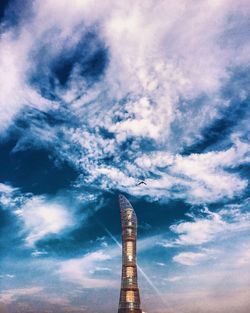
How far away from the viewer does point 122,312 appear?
110750 mm

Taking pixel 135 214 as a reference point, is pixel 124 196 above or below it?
above

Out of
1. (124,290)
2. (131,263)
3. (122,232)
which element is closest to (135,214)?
(122,232)

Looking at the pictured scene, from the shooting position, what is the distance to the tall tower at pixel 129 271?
363 ft

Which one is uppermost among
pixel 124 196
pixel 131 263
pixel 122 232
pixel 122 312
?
pixel 124 196

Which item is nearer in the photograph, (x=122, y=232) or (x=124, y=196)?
(x=122, y=232)

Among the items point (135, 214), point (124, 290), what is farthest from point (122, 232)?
point (124, 290)

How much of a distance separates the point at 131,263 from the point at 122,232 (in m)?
10.6

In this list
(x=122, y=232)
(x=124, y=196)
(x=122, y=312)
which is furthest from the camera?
(x=124, y=196)

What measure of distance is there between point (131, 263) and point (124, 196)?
26.4 m

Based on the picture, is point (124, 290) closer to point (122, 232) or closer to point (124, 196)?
point (122, 232)

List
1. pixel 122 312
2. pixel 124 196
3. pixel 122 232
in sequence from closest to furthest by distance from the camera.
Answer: pixel 122 312 < pixel 122 232 < pixel 124 196

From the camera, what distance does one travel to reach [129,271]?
112688 millimetres

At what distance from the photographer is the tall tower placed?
363 feet

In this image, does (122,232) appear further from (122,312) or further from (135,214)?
(122,312)
